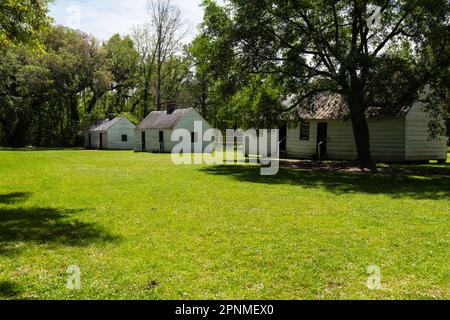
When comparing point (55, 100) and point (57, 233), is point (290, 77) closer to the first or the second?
point (57, 233)

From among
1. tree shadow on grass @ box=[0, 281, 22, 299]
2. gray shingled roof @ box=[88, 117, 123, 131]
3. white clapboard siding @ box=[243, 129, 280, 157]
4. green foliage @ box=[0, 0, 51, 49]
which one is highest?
green foliage @ box=[0, 0, 51, 49]

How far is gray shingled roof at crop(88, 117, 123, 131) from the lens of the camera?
51081mm

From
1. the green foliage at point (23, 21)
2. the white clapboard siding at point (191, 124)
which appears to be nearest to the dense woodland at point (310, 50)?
the green foliage at point (23, 21)

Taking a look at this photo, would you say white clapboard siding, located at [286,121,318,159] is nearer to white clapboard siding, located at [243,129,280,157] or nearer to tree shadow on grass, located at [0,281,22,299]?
white clapboard siding, located at [243,129,280,157]

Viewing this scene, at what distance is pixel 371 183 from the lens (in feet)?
50.0

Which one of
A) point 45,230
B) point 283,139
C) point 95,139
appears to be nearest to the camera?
point 45,230

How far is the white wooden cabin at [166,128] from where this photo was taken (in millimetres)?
41125

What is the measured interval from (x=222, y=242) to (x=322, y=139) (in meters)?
22.4

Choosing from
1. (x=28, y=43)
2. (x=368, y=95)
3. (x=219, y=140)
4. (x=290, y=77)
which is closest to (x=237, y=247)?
(x=28, y=43)

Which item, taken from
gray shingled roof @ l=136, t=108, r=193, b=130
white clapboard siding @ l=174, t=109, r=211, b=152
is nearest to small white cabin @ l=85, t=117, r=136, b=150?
gray shingled roof @ l=136, t=108, r=193, b=130

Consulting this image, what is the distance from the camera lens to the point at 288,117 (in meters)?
22.6

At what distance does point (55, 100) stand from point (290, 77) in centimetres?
4345

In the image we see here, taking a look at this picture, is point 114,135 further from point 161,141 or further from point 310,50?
point 310,50

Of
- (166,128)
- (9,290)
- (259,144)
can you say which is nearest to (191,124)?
(166,128)
